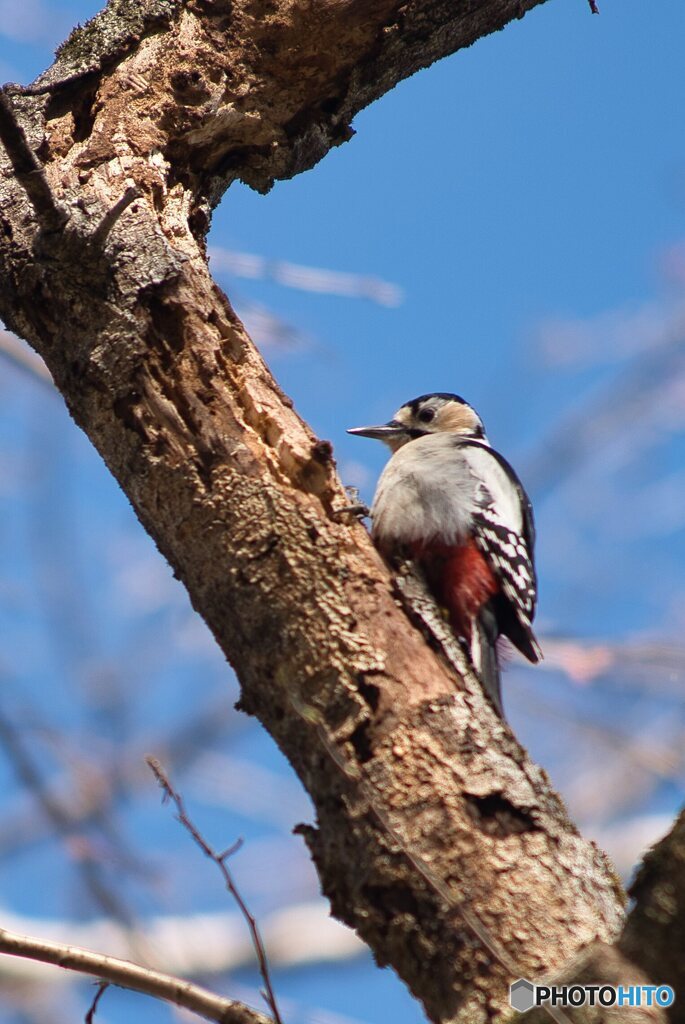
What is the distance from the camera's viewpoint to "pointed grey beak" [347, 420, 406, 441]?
459 centimetres

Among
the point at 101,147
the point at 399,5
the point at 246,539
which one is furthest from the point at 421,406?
→ the point at 246,539

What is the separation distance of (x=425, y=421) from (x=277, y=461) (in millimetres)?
2352

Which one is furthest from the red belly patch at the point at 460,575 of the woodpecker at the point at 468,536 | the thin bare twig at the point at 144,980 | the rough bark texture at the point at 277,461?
the thin bare twig at the point at 144,980

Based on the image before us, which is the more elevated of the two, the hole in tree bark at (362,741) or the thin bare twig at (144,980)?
the hole in tree bark at (362,741)

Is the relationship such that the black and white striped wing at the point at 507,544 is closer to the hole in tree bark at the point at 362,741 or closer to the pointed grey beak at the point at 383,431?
the pointed grey beak at the point at 383,431

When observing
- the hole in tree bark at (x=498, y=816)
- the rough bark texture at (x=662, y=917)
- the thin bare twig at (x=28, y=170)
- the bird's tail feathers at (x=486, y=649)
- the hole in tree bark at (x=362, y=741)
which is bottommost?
the rough bark texture at (x=662, y=917)

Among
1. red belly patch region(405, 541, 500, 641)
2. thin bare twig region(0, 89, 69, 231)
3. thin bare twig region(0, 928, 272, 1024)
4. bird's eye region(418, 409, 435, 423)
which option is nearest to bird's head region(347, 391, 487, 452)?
bird's eye region(418, 409, 435, 423)

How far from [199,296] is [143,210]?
29 centimetres

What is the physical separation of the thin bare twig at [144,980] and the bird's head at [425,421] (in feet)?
9.31

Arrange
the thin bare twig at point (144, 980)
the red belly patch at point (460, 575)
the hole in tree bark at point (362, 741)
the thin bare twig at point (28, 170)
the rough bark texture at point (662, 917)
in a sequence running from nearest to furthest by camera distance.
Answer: the rough bark texture at point (662, 917)
the thin bare twig at point (144, 980)
the hole in tree bark at point (362, 741)
the thin bare twig at point (28, 170)
the red belly patch at point (460, 575)

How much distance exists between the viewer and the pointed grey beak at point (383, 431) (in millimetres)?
4590

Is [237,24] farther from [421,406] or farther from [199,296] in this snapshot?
[421,406]

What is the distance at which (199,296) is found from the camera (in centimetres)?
266

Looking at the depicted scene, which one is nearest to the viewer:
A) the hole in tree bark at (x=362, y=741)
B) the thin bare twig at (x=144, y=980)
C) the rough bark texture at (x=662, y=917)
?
the rough bark texture at (x=662, y=917)
